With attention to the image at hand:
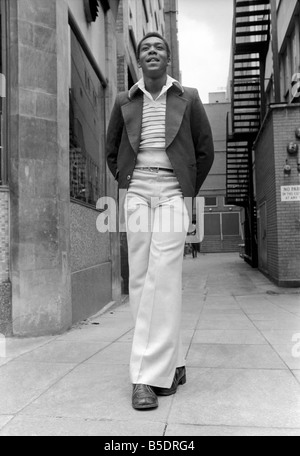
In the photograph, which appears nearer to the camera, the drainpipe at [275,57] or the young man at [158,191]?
the young man at [158,191]

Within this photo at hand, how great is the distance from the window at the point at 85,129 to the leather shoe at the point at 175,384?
11.5 ft

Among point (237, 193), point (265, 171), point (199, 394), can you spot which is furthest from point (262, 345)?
point (237, 193)

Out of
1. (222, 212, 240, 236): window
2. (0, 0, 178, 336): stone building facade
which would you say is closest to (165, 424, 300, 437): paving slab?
(0, 0, 178, 336): stone building facade

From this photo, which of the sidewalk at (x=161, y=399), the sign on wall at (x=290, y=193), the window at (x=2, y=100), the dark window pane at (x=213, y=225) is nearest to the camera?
the sidewalk at (x=161, y=399)

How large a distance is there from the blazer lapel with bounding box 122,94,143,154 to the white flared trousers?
0.67ft

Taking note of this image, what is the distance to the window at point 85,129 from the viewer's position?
6258mm

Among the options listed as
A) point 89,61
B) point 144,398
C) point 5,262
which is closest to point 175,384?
point 144,398

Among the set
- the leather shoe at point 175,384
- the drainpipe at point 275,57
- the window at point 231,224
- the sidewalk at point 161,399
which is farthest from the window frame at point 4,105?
the window at point 231,224

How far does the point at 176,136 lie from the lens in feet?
9.68

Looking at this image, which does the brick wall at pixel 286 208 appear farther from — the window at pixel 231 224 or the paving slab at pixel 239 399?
the window at pixel 231 224

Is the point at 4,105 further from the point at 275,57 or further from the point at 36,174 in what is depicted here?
the point at 275,57

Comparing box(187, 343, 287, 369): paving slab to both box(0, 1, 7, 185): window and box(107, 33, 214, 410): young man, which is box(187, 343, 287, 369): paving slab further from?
box(0, 1, 7, 185): window

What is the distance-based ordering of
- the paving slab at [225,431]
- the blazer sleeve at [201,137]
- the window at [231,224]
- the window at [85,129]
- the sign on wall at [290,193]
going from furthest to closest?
1. the window at [231,224]
2. the sign on wall at [290,193]
3. the window at [85,129]
4. the blazer sleeve at [201,137]
5. the paving slab at [225,431]

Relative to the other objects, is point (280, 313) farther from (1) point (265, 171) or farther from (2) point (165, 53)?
(1) point (265, 171)
